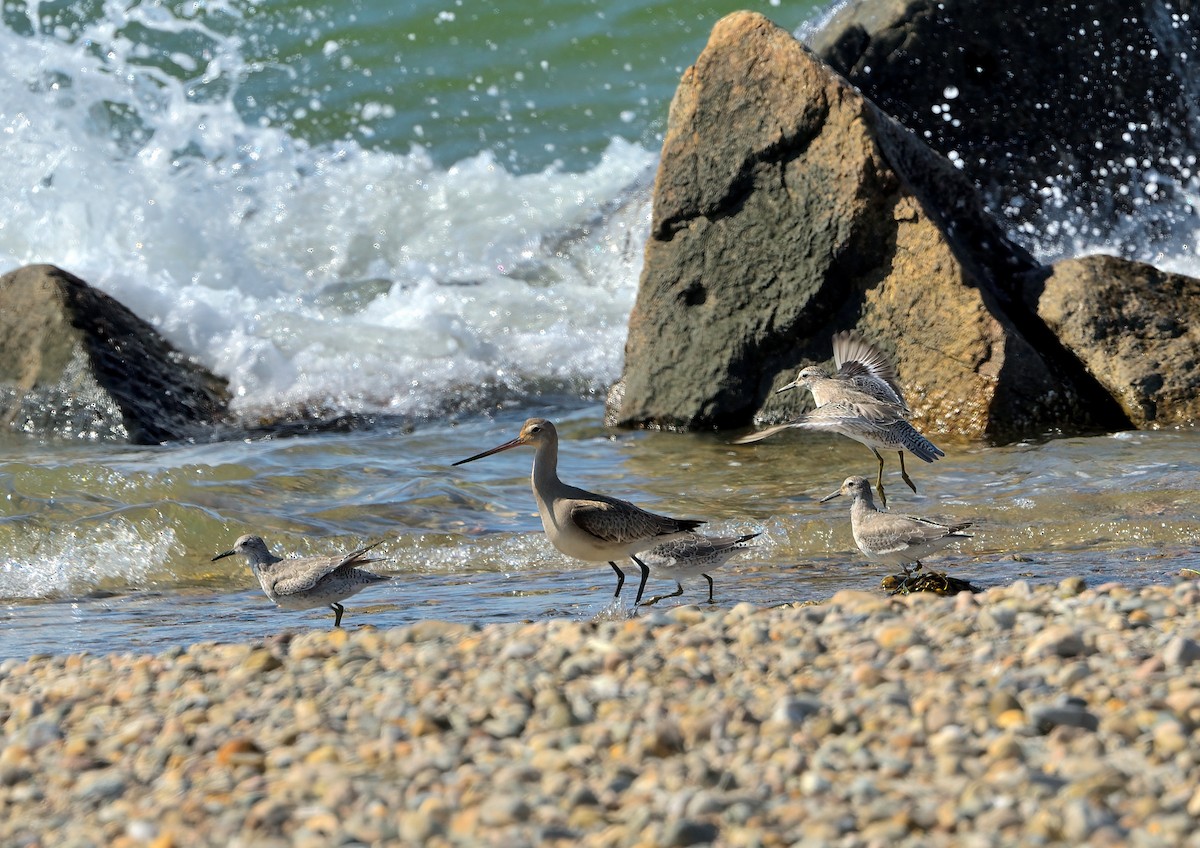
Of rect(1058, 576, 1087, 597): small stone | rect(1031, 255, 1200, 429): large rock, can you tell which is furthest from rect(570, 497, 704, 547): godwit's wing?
rect(1031, 255, 1200, 429): large rock

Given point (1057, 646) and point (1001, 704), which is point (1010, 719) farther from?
point (1057, 646)

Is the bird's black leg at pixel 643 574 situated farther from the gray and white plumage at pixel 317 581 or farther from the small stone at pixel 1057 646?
the small stone at pixel 1057 646

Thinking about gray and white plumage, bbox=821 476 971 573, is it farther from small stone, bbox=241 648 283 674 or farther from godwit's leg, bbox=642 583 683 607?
small stone, bbox=241 648 283 674

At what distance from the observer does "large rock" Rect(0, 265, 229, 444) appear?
1039cm

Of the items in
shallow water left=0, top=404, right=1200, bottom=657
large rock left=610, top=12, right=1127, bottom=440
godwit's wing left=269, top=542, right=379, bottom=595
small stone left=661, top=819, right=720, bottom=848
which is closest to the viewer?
small stone left=661, top=819, right=720, bottom=848

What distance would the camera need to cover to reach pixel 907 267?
373 inches

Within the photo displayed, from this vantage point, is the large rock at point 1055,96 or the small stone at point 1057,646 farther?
the large rock at point 1055,96

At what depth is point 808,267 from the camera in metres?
9.66

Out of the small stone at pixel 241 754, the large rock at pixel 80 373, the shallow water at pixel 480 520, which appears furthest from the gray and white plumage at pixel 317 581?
the large rock at pixel 80 373

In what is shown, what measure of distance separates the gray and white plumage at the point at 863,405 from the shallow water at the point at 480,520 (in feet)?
1.50

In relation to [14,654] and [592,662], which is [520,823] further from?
[14,654]

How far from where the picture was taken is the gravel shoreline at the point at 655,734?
11.3ft

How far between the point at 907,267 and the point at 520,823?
6.58 meters

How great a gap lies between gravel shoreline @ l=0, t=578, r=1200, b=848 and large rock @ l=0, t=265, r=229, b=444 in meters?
5.56
